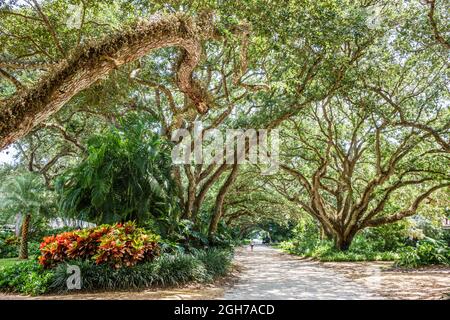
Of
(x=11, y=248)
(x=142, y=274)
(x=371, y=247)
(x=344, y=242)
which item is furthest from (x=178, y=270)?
(x=371, y=247)

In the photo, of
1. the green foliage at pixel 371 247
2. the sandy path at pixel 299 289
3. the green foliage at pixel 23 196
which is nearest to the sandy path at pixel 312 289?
the sandy path at pixel 299 289

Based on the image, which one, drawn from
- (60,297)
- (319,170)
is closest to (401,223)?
(319,170)

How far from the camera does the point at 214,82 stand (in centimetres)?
1434

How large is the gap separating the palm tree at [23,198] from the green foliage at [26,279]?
753 centimetres

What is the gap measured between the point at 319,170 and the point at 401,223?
236 inches

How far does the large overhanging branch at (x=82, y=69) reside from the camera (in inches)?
166

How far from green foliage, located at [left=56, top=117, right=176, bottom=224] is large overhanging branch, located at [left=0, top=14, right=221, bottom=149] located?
17.4 ft

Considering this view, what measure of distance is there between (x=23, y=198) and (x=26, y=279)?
9.15 m

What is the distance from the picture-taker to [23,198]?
634 inches

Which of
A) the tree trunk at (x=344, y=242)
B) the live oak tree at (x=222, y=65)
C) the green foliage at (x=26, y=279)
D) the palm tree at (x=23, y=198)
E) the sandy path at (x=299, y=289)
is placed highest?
the live oak tree at (x=222, y=65)

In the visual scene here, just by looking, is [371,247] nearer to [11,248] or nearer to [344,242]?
[344,242]

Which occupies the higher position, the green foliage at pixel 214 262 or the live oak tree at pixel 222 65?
the live oak tree at pixel 222 65

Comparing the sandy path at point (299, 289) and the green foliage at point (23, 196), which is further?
the green foliage at point (23, 196)

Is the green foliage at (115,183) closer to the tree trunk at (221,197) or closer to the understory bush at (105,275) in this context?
the understory bush at (105,275)
